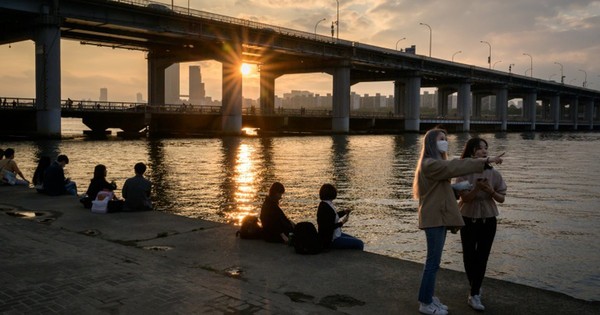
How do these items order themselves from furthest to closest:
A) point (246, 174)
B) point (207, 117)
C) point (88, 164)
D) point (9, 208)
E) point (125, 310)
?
point (207, 117)
point (88, 164)
point (246, 174)
point (9, 208)
point (125, 310)

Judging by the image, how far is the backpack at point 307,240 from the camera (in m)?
8.75

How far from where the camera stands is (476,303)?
6.27 m

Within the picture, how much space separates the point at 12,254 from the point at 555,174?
2650 cm

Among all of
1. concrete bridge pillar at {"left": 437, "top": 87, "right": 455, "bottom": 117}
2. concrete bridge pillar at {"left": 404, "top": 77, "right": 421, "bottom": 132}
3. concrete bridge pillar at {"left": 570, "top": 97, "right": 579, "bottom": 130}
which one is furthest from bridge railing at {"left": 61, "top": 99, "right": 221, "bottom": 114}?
concrete bridge pillar at {"left": 570, "top": 97, "right": 579, "bottom": 130}

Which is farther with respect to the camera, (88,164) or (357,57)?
(357,57)

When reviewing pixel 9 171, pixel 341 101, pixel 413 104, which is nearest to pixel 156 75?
pixel 341 101

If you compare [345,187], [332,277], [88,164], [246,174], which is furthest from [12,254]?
[88,164]

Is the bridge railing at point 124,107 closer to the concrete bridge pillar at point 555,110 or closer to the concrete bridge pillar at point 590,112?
the concrete bridge pillar at point 555,110

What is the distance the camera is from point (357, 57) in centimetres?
8769

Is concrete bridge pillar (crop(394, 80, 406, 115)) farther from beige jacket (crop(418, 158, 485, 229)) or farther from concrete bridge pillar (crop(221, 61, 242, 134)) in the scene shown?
beige jacket (crop(418, 158, 485, 229))

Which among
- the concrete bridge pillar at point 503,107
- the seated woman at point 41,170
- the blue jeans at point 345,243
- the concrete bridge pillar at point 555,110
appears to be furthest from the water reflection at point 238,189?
the concrete bridge pillar at point 555,110

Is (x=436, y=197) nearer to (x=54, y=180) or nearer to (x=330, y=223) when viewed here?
(x=330, y=223)

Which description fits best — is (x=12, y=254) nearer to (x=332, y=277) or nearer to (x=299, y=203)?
(x=332, y=277)

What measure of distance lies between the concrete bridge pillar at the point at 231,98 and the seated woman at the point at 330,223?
6216cm
